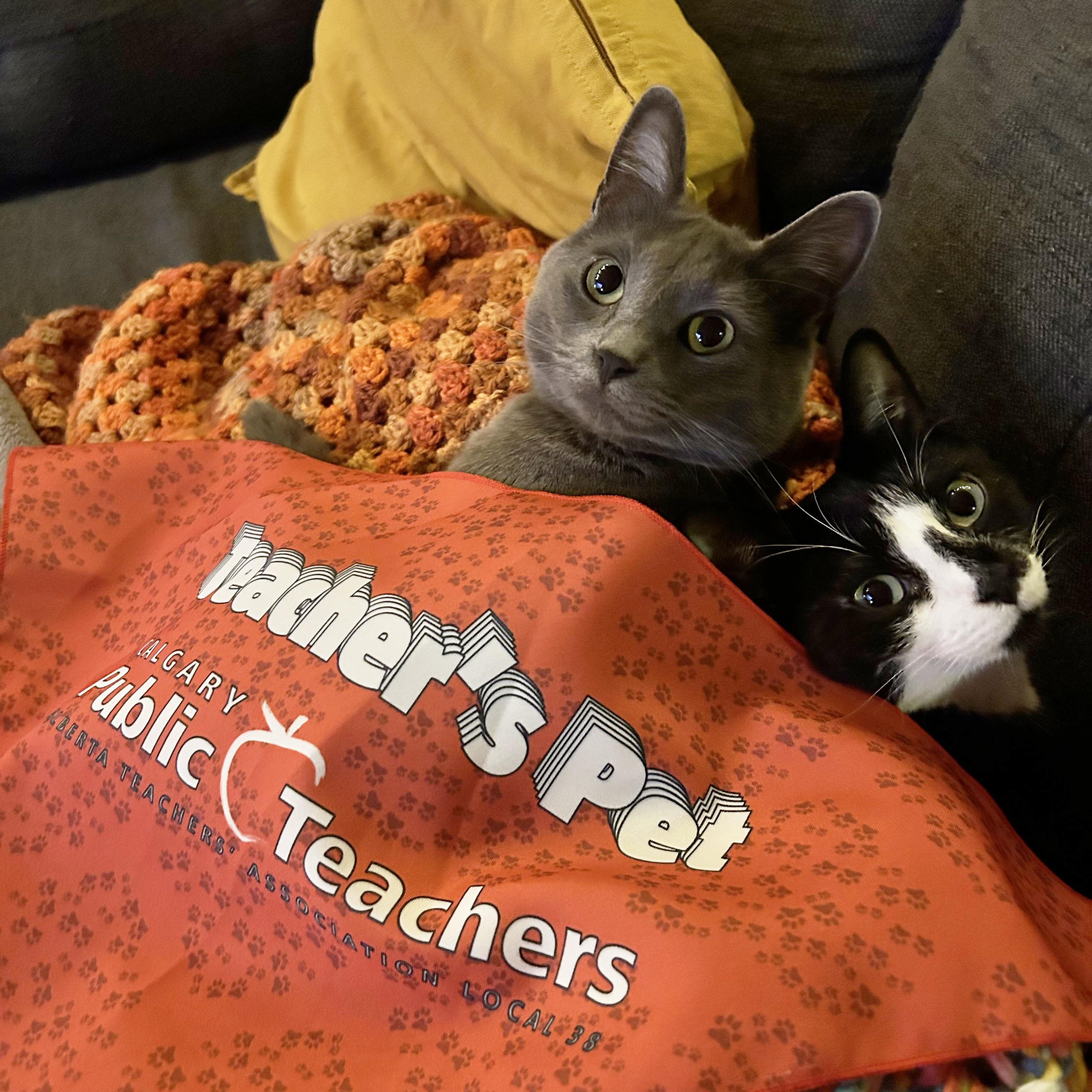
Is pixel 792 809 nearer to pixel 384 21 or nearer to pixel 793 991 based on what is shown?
pixel 793 991

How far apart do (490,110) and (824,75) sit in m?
0.43

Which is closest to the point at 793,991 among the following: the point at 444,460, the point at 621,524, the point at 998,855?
the point at 998,855

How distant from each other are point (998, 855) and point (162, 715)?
668 mm

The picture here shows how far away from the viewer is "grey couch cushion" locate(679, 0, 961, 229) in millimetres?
958

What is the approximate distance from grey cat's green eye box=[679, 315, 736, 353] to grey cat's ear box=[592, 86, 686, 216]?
16 cm

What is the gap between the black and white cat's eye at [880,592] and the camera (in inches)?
27.2

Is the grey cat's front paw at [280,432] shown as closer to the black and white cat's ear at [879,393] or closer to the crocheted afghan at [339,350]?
the crocheted afghan at [339,350]

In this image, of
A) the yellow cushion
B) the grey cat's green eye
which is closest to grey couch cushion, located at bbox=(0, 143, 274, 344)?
the yellow cushion

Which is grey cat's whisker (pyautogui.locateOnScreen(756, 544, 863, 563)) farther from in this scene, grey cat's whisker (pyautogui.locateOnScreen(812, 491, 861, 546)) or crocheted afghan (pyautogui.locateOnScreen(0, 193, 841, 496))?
crocheted afghan (pyautogui.locateOnScreen(0, 193, 841, 496))

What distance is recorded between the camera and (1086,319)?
70 cm

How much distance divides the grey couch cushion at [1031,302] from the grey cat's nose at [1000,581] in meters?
0.10

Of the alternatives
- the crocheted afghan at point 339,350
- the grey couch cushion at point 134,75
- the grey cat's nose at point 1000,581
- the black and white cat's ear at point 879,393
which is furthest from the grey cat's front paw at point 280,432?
the grey couch cushion at point 134,75

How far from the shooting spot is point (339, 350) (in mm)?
1033

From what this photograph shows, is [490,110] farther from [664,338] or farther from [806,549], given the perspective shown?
[806,549]
